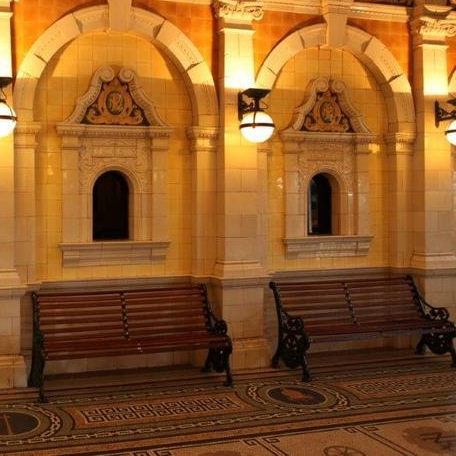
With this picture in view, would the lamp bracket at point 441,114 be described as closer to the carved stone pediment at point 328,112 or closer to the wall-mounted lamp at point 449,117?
the wall-mounted lamp at point 449,117

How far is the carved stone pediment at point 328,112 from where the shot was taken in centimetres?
1117

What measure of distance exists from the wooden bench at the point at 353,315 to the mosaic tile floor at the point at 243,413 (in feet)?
1.48

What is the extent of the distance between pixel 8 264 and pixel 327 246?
4700mm

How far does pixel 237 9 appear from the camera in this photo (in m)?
10.2

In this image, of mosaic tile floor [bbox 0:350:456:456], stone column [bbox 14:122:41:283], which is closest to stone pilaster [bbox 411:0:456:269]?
mosaic tile floor [bbox 0:350:456:456]

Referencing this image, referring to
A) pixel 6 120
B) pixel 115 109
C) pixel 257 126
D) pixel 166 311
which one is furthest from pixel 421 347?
pixel 6 120

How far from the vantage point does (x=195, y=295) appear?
10.3 meters

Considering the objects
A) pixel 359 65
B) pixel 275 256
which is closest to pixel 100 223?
pixel 275 256

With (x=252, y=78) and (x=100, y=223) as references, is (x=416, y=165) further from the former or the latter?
(x=100, y=223)

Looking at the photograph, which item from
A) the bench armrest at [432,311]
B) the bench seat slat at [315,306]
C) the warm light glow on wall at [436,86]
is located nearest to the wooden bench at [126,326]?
the bench seat slat at [315,306]

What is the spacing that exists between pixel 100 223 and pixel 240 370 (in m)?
2.81

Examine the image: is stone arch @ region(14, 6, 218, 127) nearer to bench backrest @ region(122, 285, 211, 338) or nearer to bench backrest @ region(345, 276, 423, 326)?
bench backrest @ region(122, 285, 211, 338)

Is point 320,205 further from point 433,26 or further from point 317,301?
point 433,26

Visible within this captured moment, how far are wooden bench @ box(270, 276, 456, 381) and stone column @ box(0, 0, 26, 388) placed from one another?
343cm
